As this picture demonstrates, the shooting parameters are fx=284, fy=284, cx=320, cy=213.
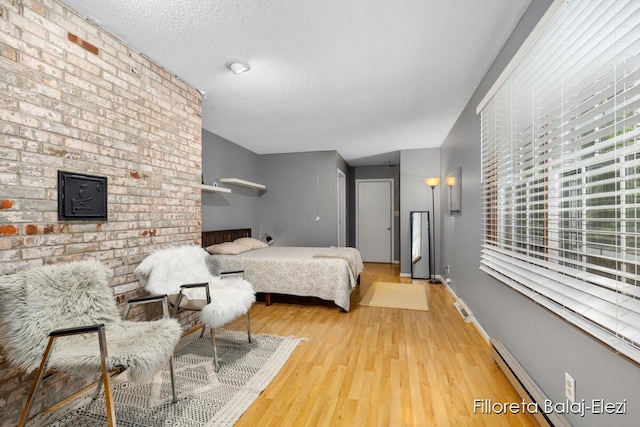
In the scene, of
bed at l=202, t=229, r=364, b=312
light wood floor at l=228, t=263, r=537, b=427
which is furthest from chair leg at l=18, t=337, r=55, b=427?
bed at l=202, t=229, r=364, b=312

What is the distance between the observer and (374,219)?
7230 mm

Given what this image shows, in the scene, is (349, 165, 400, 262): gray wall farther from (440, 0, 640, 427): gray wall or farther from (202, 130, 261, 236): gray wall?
(440, 0, 640, 427): gray wall

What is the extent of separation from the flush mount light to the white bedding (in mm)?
2246

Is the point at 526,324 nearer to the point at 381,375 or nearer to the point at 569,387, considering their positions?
the point at 569,387

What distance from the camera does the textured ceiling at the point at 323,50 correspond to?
6.07ft

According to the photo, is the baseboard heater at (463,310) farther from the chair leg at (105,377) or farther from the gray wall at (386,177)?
the gray wall at (386,177)

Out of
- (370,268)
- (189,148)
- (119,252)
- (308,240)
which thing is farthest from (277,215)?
(119,252)

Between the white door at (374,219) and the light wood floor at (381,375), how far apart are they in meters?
3.79

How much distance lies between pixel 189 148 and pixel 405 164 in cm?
405

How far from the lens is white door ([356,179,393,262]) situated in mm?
7152

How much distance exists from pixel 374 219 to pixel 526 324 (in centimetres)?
541

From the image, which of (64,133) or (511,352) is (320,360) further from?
(64,133)

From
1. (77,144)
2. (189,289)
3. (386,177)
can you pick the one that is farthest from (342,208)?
(77,144)

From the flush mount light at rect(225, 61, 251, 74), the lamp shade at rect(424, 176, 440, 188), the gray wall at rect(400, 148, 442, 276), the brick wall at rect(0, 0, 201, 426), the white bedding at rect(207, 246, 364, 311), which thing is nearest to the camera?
the brick wall at rect(0, 0, 201, 426)
